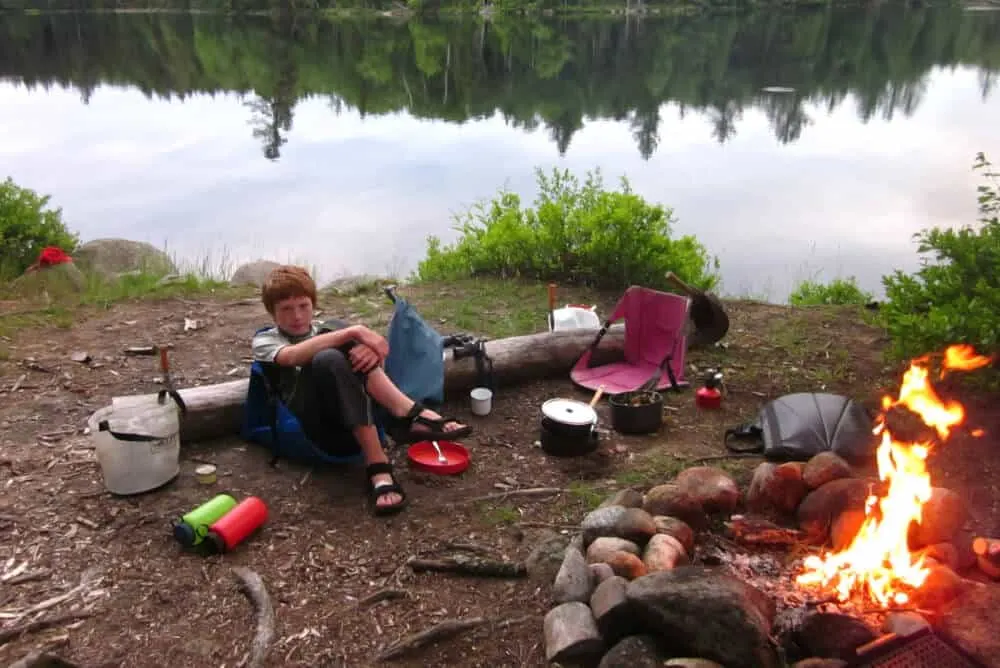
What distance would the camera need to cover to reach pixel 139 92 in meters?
27.3

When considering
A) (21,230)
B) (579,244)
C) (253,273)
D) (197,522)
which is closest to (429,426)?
(197,522)

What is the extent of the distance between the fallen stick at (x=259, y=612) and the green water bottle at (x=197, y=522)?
0.26 meters

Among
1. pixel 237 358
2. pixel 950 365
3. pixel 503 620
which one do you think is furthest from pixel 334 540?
pixel 950 365

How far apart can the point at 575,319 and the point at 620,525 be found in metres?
3.02

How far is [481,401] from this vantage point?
523 cm

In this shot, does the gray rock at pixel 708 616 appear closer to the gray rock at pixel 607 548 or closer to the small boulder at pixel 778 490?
the gray rock at pixel 607 548

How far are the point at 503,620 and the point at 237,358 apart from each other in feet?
11.9

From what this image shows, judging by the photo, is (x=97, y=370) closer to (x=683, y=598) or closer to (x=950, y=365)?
(x=683, y=598)

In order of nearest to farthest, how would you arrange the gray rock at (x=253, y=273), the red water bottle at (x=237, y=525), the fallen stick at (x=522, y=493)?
the red water bottle at (x=237, y=525), the fallen stick at (x=522, y=493), the gray rock at (x=253, y=273)

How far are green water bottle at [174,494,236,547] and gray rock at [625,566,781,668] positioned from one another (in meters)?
2.03

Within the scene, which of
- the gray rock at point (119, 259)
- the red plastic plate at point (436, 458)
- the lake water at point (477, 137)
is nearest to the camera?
the red plastic plate at point (436, 458)

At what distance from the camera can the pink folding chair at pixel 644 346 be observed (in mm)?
5715

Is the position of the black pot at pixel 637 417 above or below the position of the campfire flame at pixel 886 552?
below

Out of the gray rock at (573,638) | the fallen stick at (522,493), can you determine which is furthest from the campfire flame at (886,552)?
the fallen stick at (522,493)
